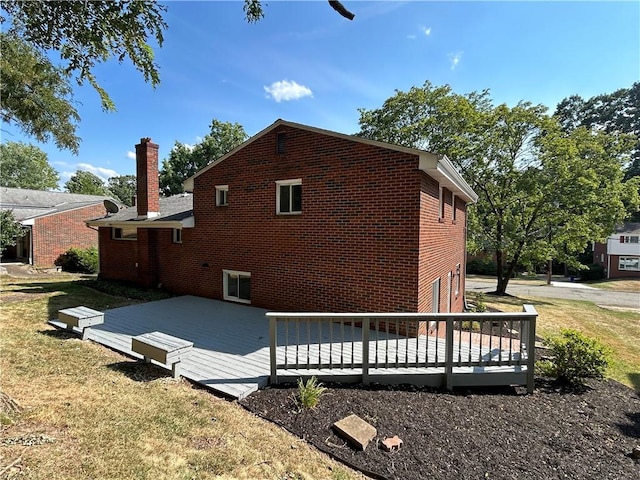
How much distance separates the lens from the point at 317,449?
3549 mm

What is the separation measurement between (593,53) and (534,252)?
14.0 metres

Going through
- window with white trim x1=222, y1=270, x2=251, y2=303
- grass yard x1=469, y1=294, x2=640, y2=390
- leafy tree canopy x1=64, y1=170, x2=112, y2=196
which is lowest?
grass yard x1=469, y1=294, x2=640, y2=390

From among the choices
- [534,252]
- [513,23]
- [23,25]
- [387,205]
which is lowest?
[534,252]

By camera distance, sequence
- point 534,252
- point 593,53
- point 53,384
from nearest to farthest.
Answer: point 53,384
point 593,53
point 534,252

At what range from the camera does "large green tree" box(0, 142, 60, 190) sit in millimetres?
40375

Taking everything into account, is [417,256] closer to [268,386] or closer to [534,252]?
[268,386]

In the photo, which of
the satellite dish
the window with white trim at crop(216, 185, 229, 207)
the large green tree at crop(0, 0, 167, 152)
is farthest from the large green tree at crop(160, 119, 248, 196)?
the large green tree at crop(0, 0, 167, 152)

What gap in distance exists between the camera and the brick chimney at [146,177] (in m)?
12.3

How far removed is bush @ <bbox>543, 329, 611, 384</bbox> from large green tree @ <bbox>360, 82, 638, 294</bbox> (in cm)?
1575

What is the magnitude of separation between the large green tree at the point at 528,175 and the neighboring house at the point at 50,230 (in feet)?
80.4

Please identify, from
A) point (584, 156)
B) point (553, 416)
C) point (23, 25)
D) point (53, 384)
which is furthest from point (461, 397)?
point (584, 156)

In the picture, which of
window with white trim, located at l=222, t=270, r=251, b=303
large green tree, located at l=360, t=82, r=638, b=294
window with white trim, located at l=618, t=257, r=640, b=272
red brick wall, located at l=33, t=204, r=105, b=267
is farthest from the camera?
window with white trim, located at l=618, t=257, r=640, b=272

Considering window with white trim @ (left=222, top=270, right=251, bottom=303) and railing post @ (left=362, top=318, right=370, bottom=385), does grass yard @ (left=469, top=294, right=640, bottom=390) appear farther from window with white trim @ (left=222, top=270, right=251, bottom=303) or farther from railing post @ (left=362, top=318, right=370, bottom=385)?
window with white trim @ (left=222, top=270, right=251, bottom=303)

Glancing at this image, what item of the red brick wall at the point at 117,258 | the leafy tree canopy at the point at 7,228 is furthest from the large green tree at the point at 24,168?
the red brick wall at the point at 117,258
